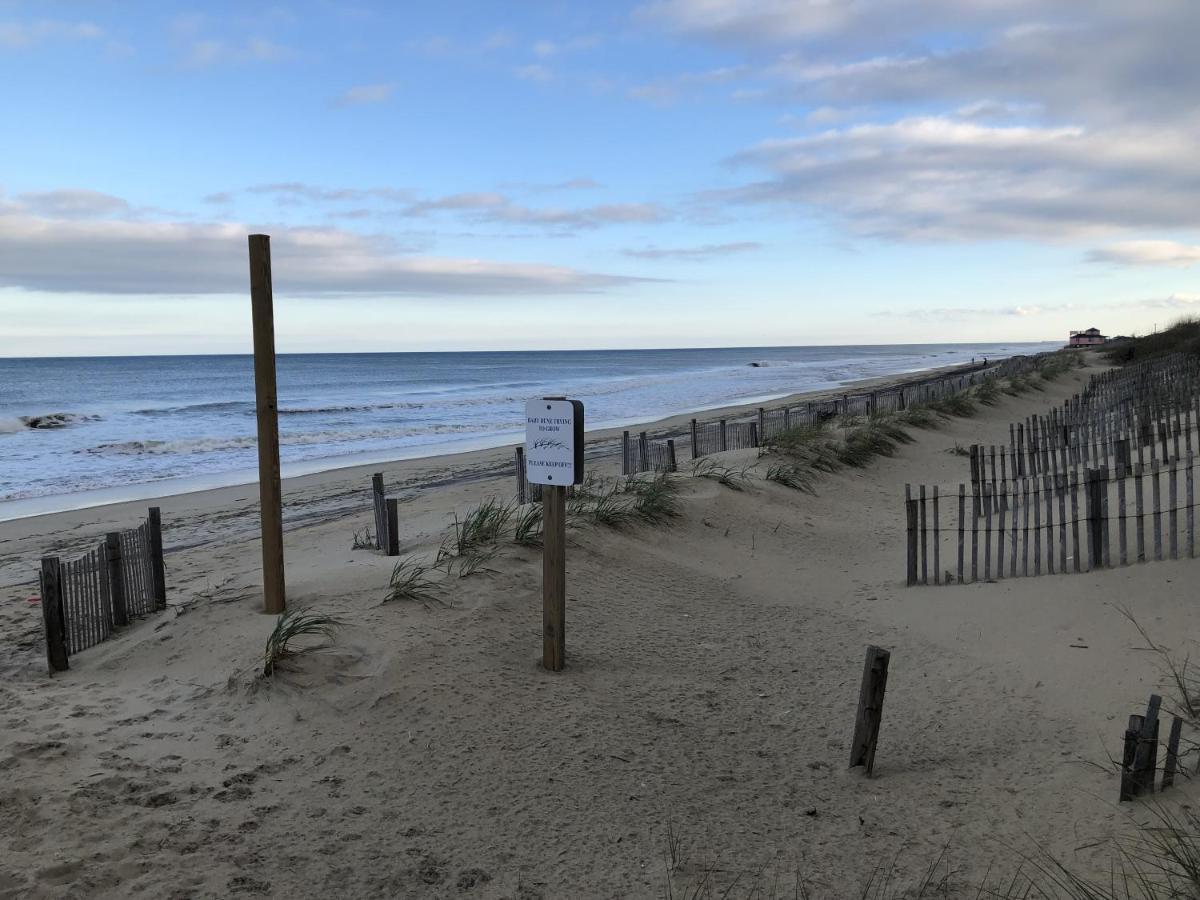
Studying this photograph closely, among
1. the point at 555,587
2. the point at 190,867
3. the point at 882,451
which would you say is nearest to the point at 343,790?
the point at 190,867

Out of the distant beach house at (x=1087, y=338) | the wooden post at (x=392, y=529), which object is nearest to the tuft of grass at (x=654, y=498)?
the wooden post at (x=392, y=529)

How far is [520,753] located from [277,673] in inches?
61.6

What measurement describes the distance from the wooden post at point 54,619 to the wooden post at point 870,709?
4982 millimetres

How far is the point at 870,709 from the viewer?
14.3ft

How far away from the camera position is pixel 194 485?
58.6 feet

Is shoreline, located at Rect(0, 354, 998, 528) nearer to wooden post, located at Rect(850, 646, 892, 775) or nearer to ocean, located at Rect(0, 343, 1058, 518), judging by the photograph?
ocean, located at Rect(0, 343, 1058, 518)

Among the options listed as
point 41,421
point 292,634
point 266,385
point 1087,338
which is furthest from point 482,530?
point 1087,338

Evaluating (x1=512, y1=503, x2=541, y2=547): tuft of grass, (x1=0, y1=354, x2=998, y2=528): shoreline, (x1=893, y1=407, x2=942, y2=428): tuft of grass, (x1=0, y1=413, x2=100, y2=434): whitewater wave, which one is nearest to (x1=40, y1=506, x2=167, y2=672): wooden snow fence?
(x1=512, y1=503, x2=541, y2=547): tuft of grass

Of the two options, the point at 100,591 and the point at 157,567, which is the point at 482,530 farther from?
the point at 100,591

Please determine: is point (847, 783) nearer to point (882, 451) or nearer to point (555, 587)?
Result: point (555, 587)

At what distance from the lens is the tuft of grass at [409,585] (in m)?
6.19

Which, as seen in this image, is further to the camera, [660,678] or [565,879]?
A: [660,678]

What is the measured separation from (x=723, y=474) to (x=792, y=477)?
126cm

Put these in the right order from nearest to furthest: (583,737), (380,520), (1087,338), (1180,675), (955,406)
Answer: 1. (583,737)
2. (1180,675)
3. (380,520)
4. (955,406)
5. (1087,338)
